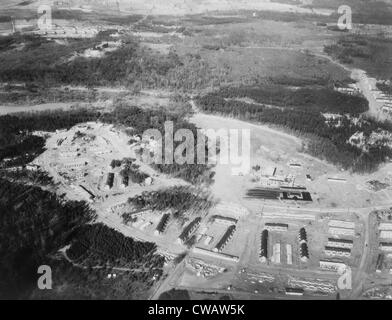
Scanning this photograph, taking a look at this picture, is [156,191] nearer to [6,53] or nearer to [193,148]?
[193,148]

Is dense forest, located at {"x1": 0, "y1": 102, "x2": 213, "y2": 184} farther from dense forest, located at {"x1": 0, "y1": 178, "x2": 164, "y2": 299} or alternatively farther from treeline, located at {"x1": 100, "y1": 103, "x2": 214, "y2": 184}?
dense forest, located at {"x1": 0, "y1": 178, "x2": 164, "y2": 299}

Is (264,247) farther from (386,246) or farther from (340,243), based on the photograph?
(386,246)

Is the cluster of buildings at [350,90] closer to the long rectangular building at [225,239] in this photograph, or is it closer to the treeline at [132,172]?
the treeline at [132,172]

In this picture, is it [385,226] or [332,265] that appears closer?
[332,265]

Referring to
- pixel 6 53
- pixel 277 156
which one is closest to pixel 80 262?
pixel 277 156

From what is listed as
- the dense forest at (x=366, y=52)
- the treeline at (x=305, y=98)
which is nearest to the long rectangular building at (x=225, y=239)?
the treeline at (x=305, y=98)

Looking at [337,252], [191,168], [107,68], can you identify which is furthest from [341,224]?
[107,68]
